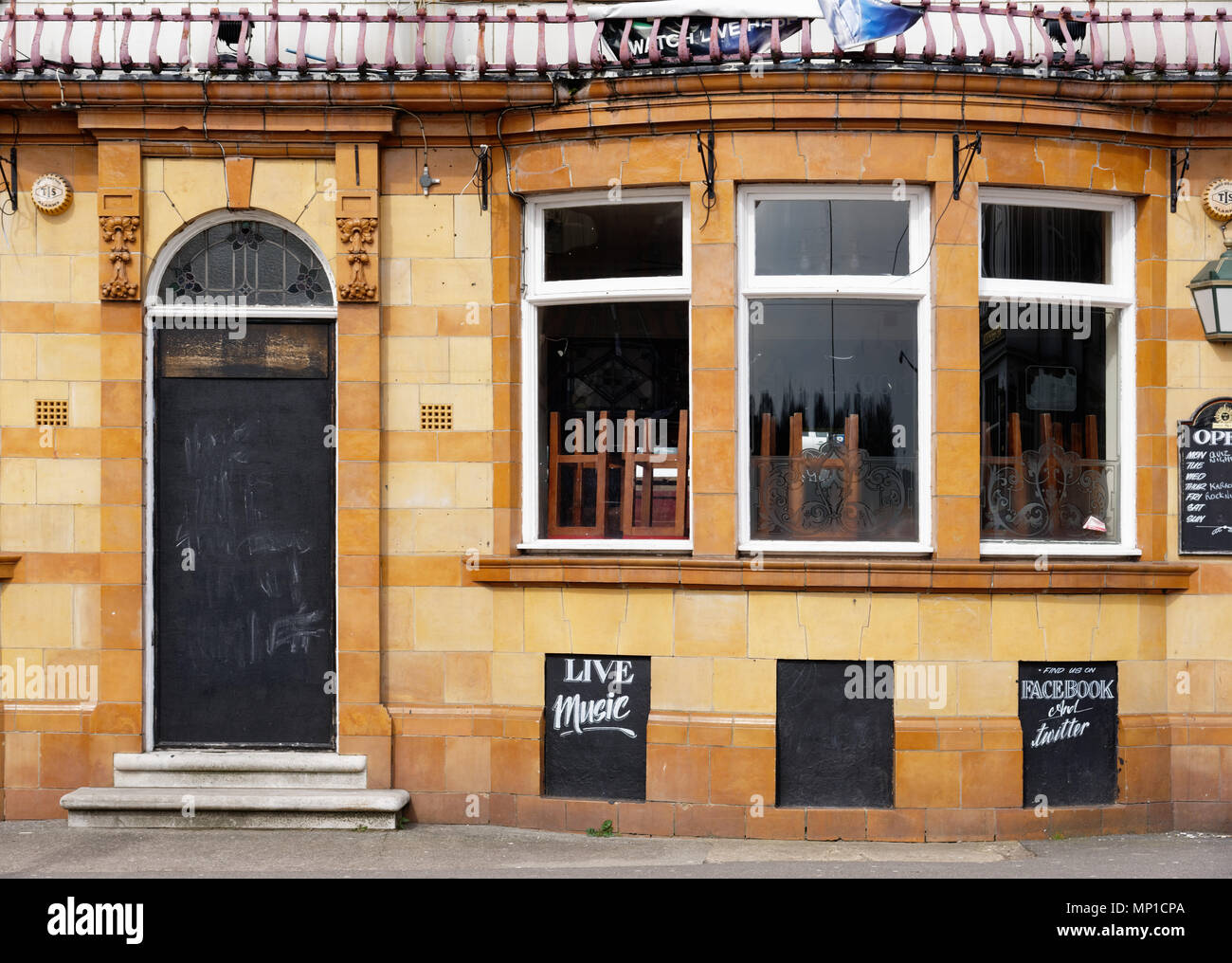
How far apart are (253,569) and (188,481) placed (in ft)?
2.42

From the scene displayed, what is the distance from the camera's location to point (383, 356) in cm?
908

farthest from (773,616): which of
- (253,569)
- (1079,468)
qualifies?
(253,569)

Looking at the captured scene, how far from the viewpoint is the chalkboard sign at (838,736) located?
853cm

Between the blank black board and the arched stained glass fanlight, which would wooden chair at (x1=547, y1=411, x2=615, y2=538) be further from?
the arched stained glass fanlight

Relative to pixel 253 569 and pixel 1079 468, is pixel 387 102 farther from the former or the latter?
pixel 1079 468

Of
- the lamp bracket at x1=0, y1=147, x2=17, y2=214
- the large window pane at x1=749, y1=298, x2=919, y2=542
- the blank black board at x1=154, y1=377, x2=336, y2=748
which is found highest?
the lamp bracket at x1=0, y1=147, x2=17, y2=214

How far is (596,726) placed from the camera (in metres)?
8.79

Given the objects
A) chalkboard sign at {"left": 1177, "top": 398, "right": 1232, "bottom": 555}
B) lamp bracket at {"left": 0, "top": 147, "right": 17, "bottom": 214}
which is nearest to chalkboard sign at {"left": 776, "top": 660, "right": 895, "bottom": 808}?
chalkboard sign at {"left": 1177, "top": 398, "right": 1232, "bottom": 555}

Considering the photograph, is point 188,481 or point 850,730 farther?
point 188,481

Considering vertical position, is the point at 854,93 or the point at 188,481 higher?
the point at 854,93

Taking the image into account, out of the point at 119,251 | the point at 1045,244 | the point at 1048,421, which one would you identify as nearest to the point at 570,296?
the point at 119,251

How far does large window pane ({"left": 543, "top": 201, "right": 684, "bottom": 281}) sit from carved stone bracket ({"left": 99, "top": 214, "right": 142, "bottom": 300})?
107 inches

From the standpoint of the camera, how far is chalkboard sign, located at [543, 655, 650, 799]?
8.73m

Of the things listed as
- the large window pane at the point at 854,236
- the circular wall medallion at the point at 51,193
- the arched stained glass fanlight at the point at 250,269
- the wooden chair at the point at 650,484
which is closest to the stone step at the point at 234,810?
the wooden chair at the point at 650,484
